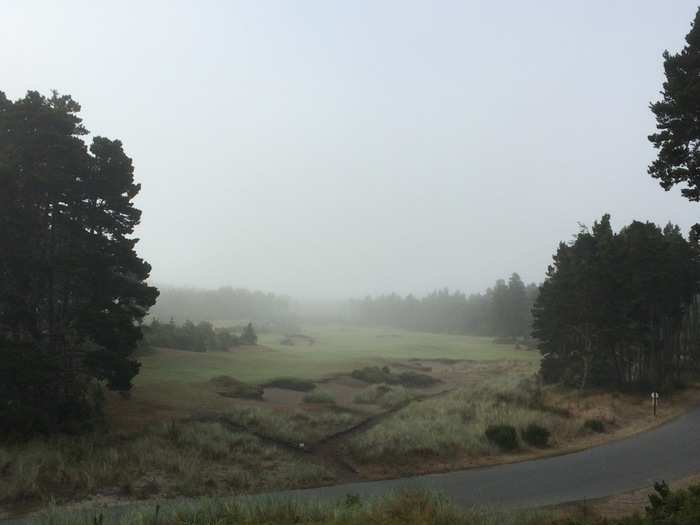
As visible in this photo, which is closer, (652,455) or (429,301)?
(652,455)

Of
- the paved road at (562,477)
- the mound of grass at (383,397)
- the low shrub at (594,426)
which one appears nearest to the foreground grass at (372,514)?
the paved road at (562,477)

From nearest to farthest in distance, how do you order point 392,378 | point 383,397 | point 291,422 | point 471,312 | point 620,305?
point 291,422 → point 383,397 → point 620,305 → point 392,378 → point 471,312

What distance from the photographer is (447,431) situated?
80.8ft

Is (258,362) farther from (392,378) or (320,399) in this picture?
(320,399)

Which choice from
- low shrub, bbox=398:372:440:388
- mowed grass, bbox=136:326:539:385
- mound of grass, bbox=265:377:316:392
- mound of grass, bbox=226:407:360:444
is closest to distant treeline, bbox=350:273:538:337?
mowed grass, bbox=136:326:539:385

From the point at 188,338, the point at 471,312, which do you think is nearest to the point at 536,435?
the point at 188,338

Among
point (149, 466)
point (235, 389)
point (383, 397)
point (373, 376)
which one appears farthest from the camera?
point (373, 376)

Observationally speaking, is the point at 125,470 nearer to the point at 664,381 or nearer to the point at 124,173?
the point at 124,173

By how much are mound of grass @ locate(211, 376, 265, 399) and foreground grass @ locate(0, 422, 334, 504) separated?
38.6 feet

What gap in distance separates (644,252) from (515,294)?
64.4m

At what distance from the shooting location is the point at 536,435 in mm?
24406

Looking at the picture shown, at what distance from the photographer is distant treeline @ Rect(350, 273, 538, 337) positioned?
336 ft

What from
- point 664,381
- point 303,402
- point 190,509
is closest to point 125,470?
point 190,509

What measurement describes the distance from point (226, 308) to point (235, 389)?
127 metres
